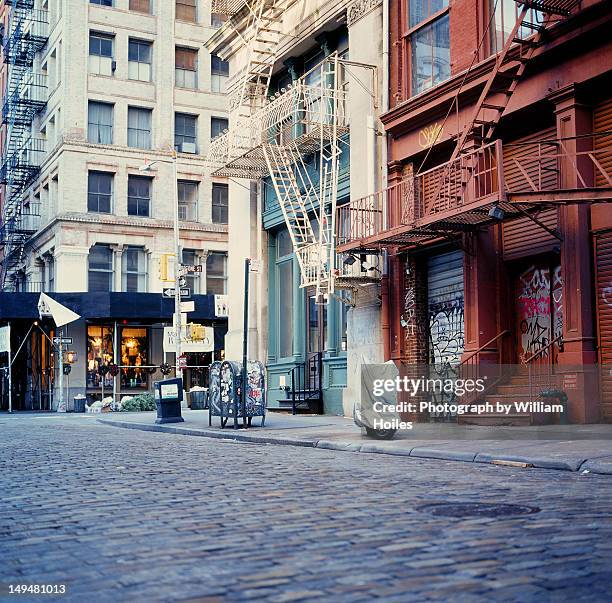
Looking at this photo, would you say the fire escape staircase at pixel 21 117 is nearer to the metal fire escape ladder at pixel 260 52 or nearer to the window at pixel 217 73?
the window at pixel 217 73

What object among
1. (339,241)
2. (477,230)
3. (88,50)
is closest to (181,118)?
(88,50)

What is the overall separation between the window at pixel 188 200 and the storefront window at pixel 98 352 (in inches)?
308

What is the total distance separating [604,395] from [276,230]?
14.1 meters

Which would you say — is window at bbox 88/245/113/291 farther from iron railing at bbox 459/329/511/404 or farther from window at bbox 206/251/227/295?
iron railing at bbox 459/329/511/404

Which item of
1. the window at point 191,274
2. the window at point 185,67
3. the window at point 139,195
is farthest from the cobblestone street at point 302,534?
the window at point 185,67

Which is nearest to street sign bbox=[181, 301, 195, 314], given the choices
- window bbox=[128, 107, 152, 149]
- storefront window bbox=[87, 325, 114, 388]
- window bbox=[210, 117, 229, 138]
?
storefront window bbox=[87, 325, 114, 388]

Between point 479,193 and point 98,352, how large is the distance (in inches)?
1231

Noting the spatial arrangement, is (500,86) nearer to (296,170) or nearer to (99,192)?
(296,170)

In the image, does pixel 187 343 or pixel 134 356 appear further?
pixel 134 356

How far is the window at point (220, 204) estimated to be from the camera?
163 ft

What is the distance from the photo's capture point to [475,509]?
759 cm

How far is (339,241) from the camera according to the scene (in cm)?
2231

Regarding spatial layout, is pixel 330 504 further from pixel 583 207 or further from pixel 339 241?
pixel 339 241

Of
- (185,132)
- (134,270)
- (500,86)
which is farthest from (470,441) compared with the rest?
(185,132)
